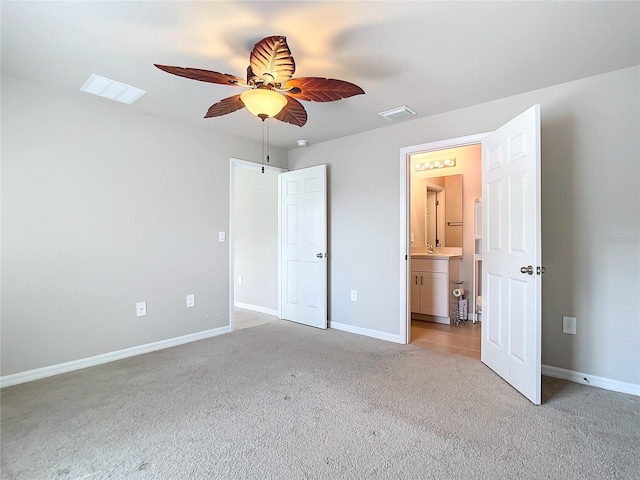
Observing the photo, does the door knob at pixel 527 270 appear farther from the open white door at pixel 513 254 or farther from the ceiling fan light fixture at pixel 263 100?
the ceiling fan light fixture at pixel 263 100

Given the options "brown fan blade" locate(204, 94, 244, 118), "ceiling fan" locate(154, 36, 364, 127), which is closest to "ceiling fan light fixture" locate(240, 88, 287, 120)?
"ceiling fan" locate(154, 36, 364, 127)

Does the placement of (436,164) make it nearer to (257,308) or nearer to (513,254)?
(513,254)

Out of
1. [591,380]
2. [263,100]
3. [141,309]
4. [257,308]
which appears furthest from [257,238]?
[591,380]

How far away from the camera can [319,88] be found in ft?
6.68

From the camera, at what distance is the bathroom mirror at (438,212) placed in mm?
4867

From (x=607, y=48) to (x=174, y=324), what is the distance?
13.7ft

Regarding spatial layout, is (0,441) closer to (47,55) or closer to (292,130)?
(47,55)

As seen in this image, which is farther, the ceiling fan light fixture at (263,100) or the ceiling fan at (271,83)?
the ceiling fan light fixture at (263,100)

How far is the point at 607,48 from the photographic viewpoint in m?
2.13

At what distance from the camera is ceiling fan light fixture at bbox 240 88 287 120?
6.66 ft

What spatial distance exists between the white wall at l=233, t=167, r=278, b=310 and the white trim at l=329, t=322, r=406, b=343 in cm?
108

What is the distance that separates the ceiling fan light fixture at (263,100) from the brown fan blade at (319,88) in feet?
0.28

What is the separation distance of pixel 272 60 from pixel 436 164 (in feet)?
12.3

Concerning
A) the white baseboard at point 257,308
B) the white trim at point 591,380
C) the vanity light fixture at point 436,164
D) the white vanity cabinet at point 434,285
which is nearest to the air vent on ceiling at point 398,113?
the vanity light fixture at point 436,164
